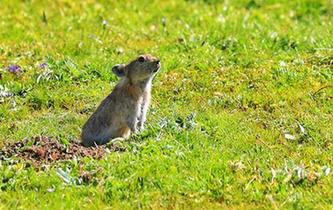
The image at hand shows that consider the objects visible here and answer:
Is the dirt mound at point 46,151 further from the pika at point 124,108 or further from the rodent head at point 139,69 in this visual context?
the rodent head at point 139,69

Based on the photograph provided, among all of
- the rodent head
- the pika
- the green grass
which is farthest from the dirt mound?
the rodent head

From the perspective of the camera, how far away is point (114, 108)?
35.3 feet

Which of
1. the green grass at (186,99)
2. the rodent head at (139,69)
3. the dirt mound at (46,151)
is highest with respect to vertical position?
the rodent head at (139,69)

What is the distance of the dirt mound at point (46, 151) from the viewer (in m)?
9.88

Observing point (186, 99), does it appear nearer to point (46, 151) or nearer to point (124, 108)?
point (124, 108)

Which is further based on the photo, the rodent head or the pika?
the rodent head

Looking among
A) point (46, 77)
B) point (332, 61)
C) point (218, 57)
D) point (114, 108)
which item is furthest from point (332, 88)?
point (46, 77)

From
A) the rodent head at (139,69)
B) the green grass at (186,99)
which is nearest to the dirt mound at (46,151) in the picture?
the green grass at (186,99)

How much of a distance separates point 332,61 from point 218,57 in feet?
5.98

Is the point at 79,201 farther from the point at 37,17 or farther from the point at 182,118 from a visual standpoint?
the point at 37,17

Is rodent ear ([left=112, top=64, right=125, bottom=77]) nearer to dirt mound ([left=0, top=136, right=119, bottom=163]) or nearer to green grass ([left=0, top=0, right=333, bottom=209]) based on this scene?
green grass ([left=0, top=0, right=333, bottom=209])

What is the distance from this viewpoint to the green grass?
356 inches

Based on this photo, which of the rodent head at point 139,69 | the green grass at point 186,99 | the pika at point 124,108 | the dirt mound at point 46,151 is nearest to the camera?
the green grass at point 186,99

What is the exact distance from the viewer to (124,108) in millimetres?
10812
